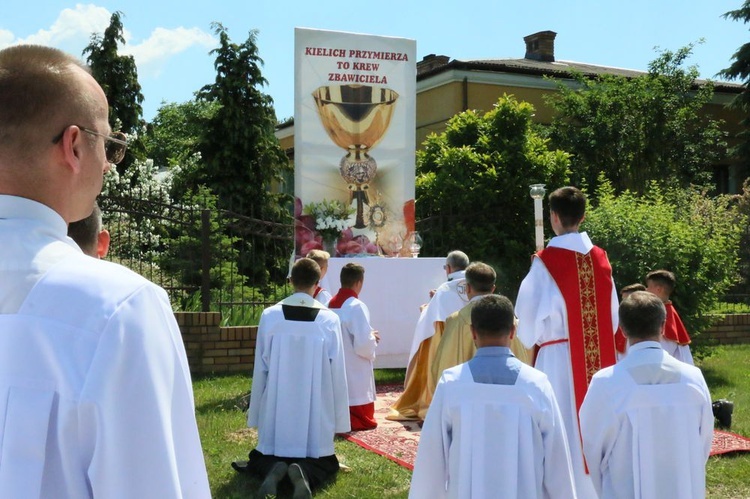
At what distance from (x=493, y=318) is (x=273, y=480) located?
275 centimetres

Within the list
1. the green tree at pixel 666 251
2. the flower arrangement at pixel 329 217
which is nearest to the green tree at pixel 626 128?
the green tree at pixel 666 251

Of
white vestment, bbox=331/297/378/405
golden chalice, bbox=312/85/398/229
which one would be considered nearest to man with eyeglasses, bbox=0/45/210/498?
white vestment, bbox=331/297/378/405

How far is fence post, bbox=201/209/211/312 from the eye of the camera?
11773 mm

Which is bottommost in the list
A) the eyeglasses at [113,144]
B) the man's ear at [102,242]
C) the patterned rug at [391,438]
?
the patterned rug at [391,438]

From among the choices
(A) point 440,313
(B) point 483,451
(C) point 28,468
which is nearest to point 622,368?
(B) point 483,451

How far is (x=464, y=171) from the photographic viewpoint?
584 inches

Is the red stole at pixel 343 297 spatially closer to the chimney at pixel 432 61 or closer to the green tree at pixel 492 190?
the green tree at pixel 492 190

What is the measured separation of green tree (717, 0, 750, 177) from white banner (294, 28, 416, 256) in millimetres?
18113

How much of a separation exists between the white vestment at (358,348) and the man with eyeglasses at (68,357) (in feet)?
23.2

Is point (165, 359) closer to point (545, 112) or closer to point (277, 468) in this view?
point (277, 468)

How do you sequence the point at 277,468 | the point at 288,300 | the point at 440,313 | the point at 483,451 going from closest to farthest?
the point at 483,451 < the point at 277,468 < the point at 288,300 < the point at 440,313

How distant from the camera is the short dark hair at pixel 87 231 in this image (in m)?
2.46

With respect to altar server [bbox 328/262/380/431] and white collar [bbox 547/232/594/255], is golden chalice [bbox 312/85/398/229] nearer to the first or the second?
altar server [bbox 328/262/380/431]

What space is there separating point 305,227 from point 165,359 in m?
9.65
